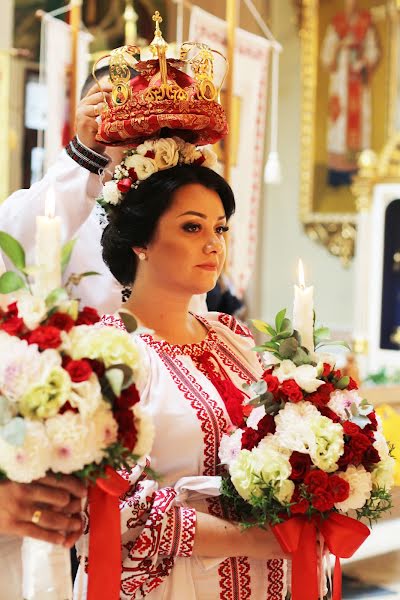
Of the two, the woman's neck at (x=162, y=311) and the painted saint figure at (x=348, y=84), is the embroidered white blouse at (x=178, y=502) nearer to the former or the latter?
the woman's neck at (x=162, y=311)

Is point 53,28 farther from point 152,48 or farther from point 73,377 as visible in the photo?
point 73,377

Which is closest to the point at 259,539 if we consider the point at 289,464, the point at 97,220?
the point at 289,464

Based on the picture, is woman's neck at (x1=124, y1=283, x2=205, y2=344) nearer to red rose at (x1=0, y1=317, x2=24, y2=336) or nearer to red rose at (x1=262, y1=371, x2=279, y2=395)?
red rose at (x1=262, y1=371, x2=279, y2=395)

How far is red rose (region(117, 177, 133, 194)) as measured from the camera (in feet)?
7.79

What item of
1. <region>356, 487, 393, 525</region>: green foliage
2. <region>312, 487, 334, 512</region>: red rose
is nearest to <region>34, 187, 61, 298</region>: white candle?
<region>312, 487, 334, 512</region>: red rose

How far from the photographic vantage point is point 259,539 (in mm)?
2115

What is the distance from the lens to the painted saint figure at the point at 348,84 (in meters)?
9.67

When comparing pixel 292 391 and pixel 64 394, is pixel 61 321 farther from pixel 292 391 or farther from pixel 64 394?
pixel 292 391

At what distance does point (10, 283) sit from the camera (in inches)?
64.4

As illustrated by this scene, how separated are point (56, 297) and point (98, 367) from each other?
14 cm

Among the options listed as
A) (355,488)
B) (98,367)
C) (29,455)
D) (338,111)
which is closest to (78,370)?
(98,367)

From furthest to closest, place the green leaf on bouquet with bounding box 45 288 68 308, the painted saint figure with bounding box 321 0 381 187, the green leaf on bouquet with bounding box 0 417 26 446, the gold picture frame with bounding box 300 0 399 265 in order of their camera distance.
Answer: the painted saint figure with bounding box 321 0 381 187 → the gold picture frame with bounding box 300 0 399 265 → the green leaf on bouquet with bounding box 45 288 68 308 → the green leaf on bouquet with bounding box 0 417 26 446

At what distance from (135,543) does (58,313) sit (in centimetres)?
66

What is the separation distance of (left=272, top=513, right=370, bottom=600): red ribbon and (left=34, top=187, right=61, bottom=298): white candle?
0.76 meters
